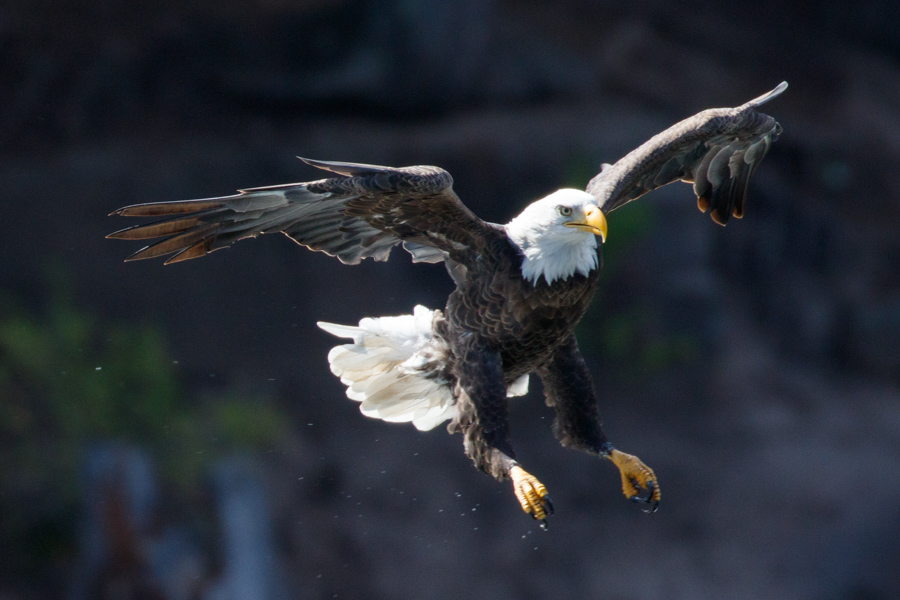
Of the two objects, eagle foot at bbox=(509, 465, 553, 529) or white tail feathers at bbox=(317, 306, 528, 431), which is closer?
eagle foot at bbox=(509, 465, 553, 529)

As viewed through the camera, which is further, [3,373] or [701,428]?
[701,428]

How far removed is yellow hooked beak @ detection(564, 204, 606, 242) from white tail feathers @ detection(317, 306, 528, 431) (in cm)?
65

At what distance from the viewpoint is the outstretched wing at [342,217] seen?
2416mm

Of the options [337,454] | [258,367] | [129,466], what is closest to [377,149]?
[258,367]

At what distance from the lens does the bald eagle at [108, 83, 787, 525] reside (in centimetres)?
252

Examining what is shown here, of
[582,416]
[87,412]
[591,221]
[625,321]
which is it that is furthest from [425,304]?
[591,221]

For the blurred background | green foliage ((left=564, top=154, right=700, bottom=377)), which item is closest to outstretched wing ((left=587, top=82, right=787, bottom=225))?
the blurred background

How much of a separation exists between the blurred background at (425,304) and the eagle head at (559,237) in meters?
3.47

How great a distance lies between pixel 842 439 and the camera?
6340 mm

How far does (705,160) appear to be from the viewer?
3.30 meters

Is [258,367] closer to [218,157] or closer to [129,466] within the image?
[129,466]

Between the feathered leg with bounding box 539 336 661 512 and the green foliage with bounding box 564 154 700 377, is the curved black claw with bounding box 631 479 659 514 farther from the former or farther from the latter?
the green foliage with bounding box 564 154 700 377

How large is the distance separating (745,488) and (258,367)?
323cm

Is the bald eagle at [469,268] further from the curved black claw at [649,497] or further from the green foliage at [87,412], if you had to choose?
the green foliage at [87,412]
